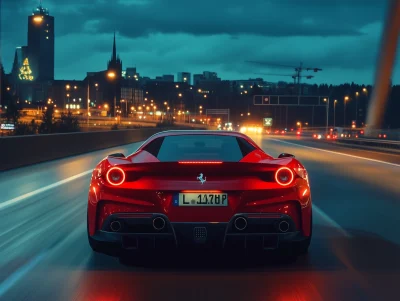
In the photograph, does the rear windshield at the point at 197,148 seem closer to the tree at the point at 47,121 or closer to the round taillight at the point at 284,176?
the round taillight at the point at 284,176

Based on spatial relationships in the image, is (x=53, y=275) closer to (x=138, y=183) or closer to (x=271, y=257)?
(x=138, y=183)

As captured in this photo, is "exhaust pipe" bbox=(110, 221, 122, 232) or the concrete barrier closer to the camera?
"exhaust pipe" bbox=(110, 221, 122, 232)

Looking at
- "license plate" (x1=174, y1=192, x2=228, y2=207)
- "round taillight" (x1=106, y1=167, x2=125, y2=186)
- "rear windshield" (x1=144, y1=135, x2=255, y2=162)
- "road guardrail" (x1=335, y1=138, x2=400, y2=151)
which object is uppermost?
"rear windshield" (x1=144, y1=135, x2=255, y2=162)

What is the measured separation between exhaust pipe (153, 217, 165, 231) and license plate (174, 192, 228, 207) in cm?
20

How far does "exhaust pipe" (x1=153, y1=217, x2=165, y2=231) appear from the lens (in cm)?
659

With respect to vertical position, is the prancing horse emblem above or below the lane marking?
above

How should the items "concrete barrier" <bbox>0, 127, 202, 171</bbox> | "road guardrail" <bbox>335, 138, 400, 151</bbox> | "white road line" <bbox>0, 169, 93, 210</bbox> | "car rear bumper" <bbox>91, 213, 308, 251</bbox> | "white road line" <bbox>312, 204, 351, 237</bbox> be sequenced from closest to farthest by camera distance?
"car rear bumper" <bbox>91, 213, 308, 251</bbox> < "white road line" <bbox>312, 204, 351, 237</bbox> < "white road line" <bbox>0, 169, 93, 210</bbox> < "concrete barrier" <bbox>0, 127, 202, 171</bbox> < "road guardrail" <bbox>335, 138, 400, 151</bbox>

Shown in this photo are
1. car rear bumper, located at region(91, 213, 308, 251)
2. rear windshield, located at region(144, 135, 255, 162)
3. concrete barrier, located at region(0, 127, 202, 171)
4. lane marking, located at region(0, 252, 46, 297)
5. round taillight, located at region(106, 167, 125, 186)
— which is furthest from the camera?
concrete barrier, located at region(0, 127, 202, 171)

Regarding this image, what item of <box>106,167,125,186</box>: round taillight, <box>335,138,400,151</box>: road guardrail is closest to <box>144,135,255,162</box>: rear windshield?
<box>106,167,125,186</box>: round taillight

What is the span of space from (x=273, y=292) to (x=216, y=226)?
2.92ft

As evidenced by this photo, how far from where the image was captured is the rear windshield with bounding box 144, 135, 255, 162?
7.95 m

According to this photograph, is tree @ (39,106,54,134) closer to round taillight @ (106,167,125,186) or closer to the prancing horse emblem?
round taillight @ (106,167,125,186)

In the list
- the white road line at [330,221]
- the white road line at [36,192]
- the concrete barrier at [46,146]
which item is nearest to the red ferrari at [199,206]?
the white road line at [330,221]

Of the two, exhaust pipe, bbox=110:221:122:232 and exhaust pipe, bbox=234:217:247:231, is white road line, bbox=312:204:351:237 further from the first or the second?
exhaust pipe, bbox=110:221:122:232
